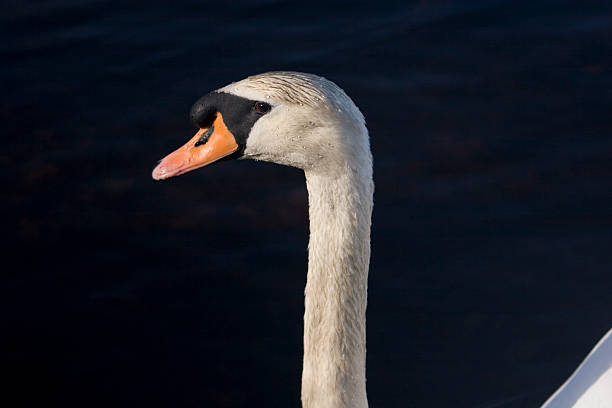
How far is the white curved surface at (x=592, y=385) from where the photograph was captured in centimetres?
367

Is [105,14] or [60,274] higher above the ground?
[105,14]

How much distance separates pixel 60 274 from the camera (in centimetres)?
597

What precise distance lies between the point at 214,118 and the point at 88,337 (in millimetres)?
2732

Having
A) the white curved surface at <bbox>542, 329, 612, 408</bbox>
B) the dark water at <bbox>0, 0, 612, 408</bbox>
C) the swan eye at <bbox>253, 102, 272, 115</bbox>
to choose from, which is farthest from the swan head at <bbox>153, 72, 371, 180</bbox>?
the dark water at <bbox>0, 0, 612, 408</bbox>

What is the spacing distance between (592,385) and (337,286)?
1326 mm

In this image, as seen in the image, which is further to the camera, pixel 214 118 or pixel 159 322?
pixel 159 322

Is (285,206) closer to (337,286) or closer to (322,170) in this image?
(337,286)

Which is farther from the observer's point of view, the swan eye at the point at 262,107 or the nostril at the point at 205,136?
the nostril at the point at 205,136

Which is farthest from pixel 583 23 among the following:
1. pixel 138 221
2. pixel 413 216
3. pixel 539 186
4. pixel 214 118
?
pixel 214 118

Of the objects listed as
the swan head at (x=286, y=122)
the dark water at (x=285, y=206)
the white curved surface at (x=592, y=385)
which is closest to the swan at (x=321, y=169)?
the swan head at (x=286, y=122)

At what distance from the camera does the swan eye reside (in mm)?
3117

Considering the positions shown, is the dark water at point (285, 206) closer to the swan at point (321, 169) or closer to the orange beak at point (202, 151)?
the swan at point (321, 169)

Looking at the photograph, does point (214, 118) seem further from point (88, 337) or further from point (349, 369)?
point (88, 337)

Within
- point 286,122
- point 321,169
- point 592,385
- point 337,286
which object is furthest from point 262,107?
point 592,385
